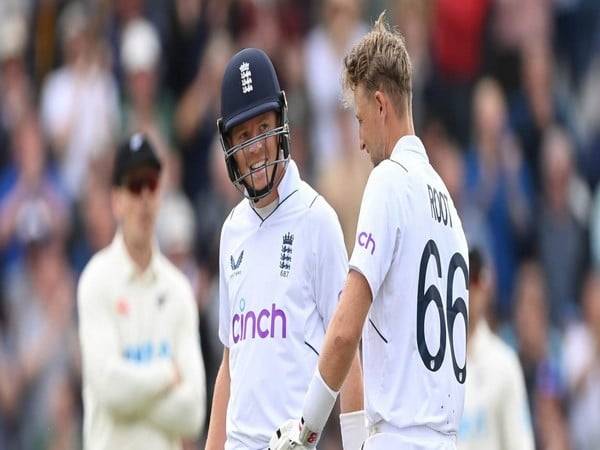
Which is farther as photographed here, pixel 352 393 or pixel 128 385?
pixel 128 385

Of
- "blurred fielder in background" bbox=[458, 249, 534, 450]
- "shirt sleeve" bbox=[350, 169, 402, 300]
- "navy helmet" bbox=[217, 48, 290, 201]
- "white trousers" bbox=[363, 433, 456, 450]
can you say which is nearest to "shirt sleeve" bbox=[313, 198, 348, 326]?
"navy helmet" bbox=[217, 48, 290, 201]

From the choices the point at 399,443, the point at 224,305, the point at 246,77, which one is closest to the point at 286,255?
the point at 224,305

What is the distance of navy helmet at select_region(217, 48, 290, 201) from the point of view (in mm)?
7191

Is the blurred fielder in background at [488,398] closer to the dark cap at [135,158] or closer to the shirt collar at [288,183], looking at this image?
the dark cap at [135,158]

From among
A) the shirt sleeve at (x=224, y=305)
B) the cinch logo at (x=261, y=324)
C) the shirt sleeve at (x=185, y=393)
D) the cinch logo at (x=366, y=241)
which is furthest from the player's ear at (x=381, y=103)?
the shirt sleeve at (x=185, y=393)

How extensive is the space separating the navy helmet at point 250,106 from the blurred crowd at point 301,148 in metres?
6.31

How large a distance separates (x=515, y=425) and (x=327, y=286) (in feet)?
11.3

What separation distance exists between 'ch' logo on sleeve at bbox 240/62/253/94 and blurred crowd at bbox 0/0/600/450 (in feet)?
20.8

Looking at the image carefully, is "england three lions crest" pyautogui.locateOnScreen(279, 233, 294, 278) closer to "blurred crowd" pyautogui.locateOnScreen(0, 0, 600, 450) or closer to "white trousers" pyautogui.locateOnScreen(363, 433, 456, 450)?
"white trousers" pyautogui.locateOnScreen(363, 433, 456, 450)

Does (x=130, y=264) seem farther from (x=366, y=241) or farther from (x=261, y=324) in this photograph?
(x=366, y=241)

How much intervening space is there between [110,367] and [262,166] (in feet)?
10.0

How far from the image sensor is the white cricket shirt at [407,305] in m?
6.35

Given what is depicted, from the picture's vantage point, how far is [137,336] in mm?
10133

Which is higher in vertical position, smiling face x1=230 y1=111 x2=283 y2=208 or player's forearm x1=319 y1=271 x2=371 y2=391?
smiling face x1=230 y1=111 x2=283 y2=208
